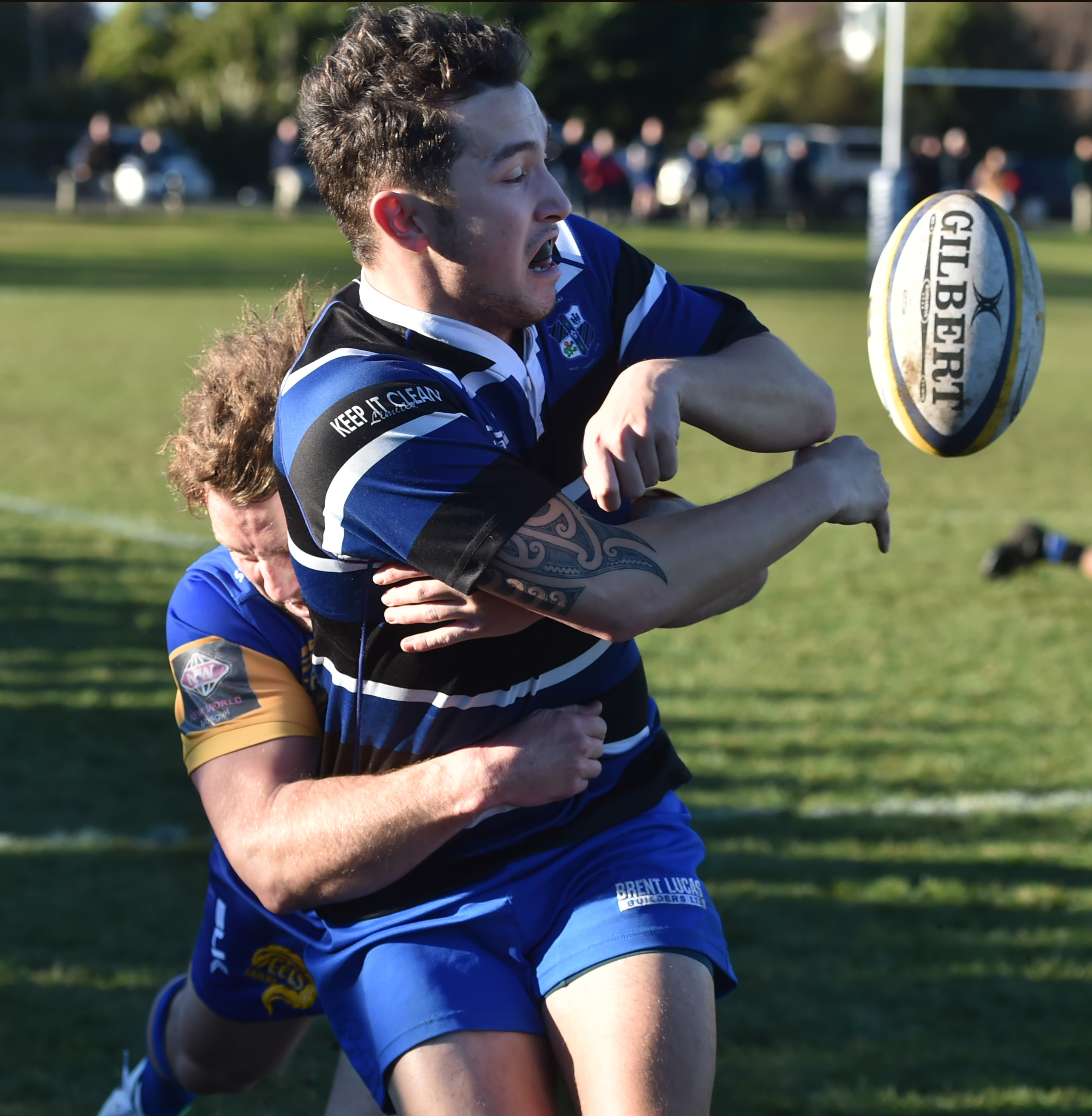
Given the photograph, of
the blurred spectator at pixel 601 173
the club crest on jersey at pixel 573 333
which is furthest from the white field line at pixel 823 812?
the blurred spectator at pixel 601 173

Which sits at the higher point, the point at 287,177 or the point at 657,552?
the point at 657,552

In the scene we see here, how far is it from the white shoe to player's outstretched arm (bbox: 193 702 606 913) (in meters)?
1.16

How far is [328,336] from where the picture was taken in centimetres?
230

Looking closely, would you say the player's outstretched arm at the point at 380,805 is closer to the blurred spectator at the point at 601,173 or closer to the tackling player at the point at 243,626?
the tackling player at the point at 243,626

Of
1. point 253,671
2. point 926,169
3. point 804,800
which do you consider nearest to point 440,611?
point 253,671

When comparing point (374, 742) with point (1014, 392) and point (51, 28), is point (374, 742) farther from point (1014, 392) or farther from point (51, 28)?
point (51, 28)

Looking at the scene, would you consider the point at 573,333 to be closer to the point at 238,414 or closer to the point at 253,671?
the point at 238,414

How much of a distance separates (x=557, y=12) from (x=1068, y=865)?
49.0 ft

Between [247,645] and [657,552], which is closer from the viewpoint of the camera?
[657,552]

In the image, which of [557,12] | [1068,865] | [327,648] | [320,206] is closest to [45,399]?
[557,12]

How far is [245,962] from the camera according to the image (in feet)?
9.70

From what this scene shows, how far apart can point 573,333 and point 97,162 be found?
38914 mm

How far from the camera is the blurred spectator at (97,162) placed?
37438 millimetres

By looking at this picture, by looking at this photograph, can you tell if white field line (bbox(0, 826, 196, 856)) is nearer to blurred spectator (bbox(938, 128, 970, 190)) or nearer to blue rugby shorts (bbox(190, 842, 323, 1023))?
blue rugby shorts (bbox(190, 842, 323, 1023))
